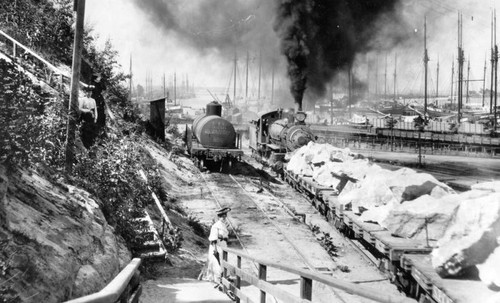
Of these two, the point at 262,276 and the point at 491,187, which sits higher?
the point at 491,187

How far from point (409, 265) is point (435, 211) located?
4.66 feet

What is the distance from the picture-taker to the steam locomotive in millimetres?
23125

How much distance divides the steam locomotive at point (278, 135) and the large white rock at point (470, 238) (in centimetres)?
1604

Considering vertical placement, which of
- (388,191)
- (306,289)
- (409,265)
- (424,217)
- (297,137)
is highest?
(297,137)

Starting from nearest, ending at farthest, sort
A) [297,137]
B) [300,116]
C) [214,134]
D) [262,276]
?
[262,276]
[297,137]
[214,134]
[300,116]

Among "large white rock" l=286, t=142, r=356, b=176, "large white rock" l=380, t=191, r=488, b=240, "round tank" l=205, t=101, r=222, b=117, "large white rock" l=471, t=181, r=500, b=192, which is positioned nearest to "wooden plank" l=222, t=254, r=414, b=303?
"large white rock" l=380, t=191, r=488, b=240

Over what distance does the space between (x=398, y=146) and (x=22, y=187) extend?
37297 mm

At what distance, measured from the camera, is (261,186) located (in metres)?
20.6

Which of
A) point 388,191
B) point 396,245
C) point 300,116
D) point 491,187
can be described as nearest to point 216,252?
point 396,245

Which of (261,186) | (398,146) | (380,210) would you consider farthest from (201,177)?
(398,146)

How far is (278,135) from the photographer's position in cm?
2534

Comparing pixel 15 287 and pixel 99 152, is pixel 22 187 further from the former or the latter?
pixel 99 152

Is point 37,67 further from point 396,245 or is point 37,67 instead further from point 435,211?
point 435,211

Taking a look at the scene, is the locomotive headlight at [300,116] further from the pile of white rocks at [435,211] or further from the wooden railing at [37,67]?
the wooden railing at [37,67]
